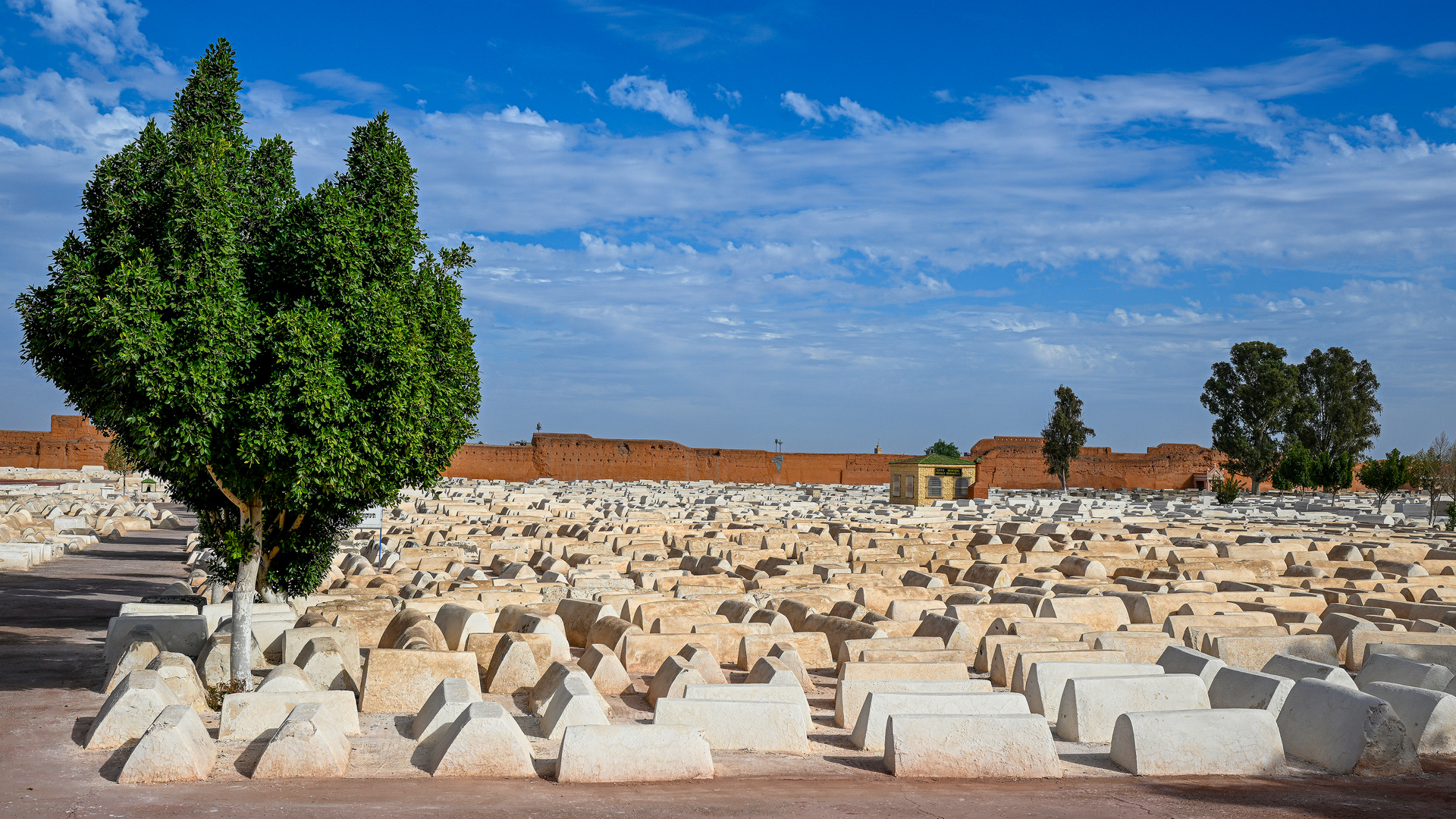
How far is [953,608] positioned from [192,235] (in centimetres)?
799

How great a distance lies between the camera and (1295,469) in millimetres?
55062

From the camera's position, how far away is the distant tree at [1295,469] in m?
54.5

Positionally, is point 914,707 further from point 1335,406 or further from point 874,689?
point 1335,406

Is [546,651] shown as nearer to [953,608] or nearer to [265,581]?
[265,581]

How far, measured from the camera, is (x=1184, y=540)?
21328 mm

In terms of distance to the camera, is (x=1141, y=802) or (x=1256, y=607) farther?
(x=1256, y=607)

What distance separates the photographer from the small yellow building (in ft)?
110

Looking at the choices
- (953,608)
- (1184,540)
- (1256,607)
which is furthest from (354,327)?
(1184,540)

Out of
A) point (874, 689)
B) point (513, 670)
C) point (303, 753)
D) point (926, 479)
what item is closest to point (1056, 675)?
point (874, 689)

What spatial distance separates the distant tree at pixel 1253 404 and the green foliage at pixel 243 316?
196 feet

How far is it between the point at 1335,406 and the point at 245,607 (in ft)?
220

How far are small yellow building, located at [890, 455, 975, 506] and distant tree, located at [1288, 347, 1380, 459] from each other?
35.3 metres

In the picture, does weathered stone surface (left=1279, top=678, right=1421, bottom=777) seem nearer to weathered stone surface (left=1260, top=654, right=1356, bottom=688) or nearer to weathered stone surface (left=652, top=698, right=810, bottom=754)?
weathered stone surface (left=1260, top=654, right=1356, bottom=688)

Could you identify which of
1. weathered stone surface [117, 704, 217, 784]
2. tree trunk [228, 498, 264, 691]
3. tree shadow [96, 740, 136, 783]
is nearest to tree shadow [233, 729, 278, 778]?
weathered stone surface [117, 704, 217, 784]
